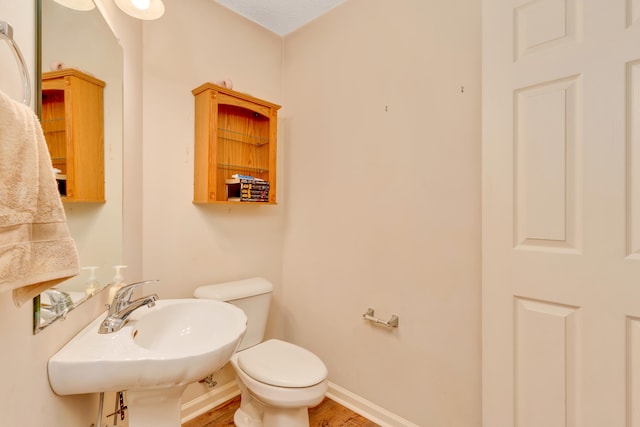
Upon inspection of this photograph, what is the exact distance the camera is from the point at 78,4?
38.3 inches

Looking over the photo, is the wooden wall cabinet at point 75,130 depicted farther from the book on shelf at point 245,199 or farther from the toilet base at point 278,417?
the toilet base at point 278,417

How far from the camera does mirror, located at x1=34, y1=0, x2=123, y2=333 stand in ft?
2.69

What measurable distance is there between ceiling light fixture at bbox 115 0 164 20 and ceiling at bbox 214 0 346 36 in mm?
761

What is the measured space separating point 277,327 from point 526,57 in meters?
2.11

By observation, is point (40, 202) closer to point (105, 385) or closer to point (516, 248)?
point (105, 385)

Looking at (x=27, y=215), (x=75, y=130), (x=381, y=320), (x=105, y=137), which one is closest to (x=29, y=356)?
(x=27, y=215)

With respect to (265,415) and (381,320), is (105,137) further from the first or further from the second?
(381,320)

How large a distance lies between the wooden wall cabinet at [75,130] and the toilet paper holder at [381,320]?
1391 mm

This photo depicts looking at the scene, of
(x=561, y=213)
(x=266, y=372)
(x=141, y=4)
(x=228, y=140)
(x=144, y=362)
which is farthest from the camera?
(x=228, y=140)

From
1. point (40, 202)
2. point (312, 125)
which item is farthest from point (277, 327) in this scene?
point (40, 202)

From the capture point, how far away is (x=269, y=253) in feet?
7.27

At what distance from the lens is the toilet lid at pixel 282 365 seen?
1430mm

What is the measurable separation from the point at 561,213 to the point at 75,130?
163 cm

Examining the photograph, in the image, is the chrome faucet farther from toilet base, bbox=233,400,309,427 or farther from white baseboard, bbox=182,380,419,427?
white baseboard, bbox=182,380,419,427
